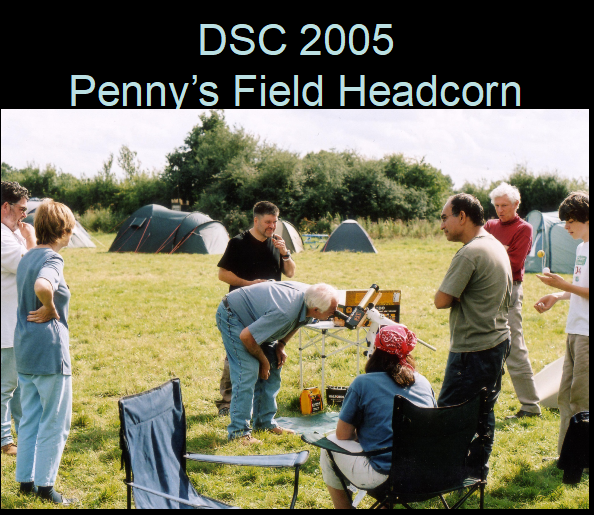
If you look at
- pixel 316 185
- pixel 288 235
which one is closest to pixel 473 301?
pixel 288 235

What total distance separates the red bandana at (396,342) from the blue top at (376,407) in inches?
4.7

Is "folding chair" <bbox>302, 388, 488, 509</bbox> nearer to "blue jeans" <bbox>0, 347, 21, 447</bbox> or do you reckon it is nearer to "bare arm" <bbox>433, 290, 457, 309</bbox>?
"bare arm" <bbox>433, 290, 457, 309</bbox>

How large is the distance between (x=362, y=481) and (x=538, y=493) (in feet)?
4.80

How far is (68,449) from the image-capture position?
389cm

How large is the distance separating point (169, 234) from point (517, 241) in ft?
45.2

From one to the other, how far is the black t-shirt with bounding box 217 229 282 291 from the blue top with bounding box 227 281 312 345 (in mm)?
528

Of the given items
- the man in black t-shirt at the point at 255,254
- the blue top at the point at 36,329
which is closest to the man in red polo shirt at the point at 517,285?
the man in black t-shirt at the point at 255,254

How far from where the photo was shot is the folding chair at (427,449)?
2.32m

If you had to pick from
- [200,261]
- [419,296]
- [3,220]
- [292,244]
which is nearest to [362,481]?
[3,220]

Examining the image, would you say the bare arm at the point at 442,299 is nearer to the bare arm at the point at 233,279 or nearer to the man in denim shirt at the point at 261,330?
the man in denim shirt at the point at 261,330

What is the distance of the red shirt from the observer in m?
4.40

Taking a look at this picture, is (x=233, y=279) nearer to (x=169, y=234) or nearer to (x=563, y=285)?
(x=563, y=285)

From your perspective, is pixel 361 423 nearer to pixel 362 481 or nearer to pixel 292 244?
pixel 362 481

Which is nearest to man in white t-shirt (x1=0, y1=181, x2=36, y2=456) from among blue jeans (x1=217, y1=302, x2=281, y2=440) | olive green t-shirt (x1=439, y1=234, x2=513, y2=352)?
blue jeans (x1=217, y1=302, x2=281, y2=440)
